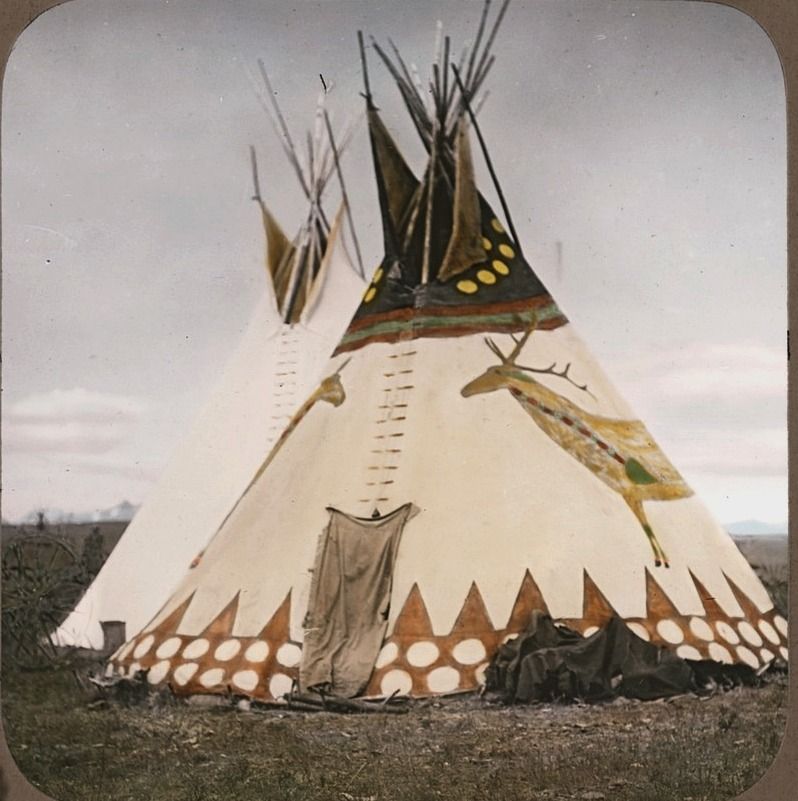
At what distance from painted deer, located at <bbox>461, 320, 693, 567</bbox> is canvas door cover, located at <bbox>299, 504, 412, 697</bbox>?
580mm

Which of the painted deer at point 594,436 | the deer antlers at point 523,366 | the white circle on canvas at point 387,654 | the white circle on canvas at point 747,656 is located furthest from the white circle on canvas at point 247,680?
the white circle on canvas at point 747,656

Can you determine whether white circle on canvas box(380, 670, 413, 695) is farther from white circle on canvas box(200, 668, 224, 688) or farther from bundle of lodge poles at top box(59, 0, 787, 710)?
white circle on canvas box(200, 668, 224, 688)

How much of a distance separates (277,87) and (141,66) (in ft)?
1.64

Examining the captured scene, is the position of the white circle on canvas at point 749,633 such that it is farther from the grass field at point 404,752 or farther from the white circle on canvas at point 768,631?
the grass field at point 404,752

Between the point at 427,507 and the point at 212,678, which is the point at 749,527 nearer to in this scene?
the point at 427,507

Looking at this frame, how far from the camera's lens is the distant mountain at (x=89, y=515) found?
437 cm

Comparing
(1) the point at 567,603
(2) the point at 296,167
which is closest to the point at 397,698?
(1) the point at 567,603

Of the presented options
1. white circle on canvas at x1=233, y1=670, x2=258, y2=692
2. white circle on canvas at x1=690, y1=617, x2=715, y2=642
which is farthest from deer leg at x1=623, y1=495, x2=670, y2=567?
white circle on canvas at x1=233, y1=670, x2=258, y2=692

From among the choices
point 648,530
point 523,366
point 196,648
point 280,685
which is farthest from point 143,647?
point 648,530

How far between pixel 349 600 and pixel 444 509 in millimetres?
456

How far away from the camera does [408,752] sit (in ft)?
13.7

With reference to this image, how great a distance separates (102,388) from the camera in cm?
442

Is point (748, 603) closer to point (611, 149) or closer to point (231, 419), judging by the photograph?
point (611, 149)

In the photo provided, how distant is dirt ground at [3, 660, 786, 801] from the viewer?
4168 millimetres
